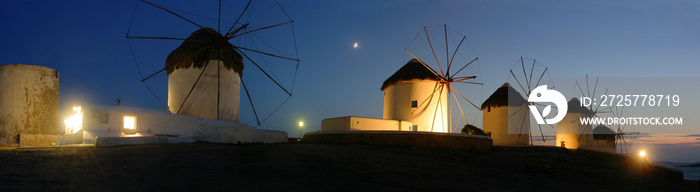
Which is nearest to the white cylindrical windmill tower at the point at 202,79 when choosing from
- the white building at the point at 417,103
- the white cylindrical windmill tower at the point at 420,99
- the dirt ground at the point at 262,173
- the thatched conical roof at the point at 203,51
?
the thatched conical roof at the point at 203,51

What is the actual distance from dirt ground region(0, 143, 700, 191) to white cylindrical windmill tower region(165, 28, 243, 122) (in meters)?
6.03

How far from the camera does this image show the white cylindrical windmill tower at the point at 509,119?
30.1m

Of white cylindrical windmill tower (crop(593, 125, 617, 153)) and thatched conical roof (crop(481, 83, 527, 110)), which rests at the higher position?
thatched conical roof (crop(481, 83, 527, 110))

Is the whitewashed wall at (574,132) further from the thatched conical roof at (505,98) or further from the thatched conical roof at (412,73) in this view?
the thatched conical roof at (412,73)

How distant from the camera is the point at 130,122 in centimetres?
1460

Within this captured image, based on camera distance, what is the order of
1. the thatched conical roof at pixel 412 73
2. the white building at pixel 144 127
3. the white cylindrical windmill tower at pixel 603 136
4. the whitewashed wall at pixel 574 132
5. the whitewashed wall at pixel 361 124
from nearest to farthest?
the white building at pixel 144 127 → the whitewashed wall at pixel 361 124 → the thatched conical roof at pixel 412 73 → the whitewashed wall at pixel 574 132 → the white cylindrical windmill tower at pixel 603 136

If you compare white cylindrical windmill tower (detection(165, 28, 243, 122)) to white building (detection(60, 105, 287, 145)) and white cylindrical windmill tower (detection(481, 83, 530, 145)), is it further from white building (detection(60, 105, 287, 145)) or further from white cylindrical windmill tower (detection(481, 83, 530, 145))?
white cylindrical windmill tower (detection(481, 83, 530, 145))

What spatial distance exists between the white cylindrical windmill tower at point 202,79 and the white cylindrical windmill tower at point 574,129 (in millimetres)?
30430

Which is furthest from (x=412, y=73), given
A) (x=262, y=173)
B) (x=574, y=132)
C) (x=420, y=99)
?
(x=574, y=132)

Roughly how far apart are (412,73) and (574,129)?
20.2 meters

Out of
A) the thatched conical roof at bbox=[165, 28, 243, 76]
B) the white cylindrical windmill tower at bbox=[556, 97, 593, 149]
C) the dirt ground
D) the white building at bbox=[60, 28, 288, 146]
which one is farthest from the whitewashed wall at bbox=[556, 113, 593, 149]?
the thatched conical roof at bbox=[165, 28, 243, 76]

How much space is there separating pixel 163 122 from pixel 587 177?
14.0m

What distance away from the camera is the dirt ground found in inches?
282

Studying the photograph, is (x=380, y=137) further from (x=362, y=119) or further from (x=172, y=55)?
(x=172, y=55)
